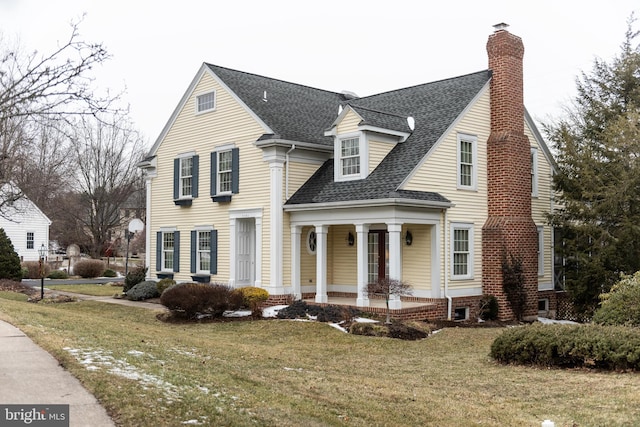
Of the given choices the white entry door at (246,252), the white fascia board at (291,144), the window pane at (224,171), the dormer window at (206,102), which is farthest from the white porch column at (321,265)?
the dormer window at (206,102)

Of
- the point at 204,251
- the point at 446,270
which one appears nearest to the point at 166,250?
the point at 204,251

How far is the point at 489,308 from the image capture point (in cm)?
2041

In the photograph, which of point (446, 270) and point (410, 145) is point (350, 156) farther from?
point (446, 270)

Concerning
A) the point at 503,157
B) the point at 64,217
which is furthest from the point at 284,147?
the point at 64,217

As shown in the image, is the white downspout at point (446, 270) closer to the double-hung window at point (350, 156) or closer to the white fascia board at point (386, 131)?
the white fascia board at point (386, 131)

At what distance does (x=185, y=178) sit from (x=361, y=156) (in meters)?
8.21

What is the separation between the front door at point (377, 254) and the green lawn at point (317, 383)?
19.7 ft

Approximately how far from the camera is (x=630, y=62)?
26719 mm

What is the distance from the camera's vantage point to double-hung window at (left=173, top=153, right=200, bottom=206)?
24.1 meters

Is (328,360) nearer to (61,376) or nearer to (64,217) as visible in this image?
(61,376)

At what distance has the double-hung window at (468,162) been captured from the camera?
20906 millimetres

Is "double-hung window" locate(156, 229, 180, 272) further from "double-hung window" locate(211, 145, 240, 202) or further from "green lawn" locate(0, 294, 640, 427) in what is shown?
"green lawn" locate(0, 294, 640, 427)

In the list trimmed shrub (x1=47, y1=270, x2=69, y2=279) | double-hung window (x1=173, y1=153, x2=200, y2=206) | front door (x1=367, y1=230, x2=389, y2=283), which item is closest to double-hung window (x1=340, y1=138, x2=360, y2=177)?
front door (x1=367, y1=230, x2=389, y2=283)

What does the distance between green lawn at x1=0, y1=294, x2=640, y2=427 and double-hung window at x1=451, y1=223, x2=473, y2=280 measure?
5222mm
